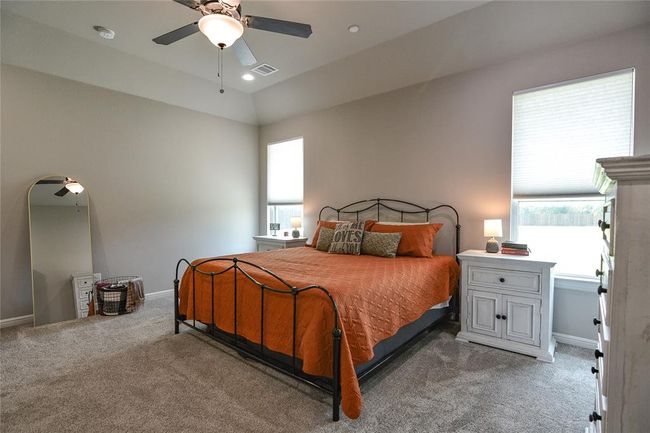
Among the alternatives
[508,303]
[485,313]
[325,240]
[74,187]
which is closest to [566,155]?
[508,303]

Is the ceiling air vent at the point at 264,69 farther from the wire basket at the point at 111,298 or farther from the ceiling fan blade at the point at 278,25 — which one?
the wire basket at the point at 111,298

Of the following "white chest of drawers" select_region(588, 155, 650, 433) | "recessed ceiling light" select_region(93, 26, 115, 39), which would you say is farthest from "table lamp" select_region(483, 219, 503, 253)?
A: "recessed ceiling light" select_region(93, 26, 115, 39)

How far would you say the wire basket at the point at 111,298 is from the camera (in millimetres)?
3805

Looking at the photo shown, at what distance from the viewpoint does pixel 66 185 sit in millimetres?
3822

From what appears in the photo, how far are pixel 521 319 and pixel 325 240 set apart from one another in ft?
7.43

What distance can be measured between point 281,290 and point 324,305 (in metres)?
0.40

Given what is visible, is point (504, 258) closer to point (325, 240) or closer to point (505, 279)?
point (505, 279)

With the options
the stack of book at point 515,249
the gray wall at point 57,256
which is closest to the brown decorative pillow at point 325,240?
the stack of book at point 515,249

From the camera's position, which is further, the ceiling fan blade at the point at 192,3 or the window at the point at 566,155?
the window at the point at 566,155

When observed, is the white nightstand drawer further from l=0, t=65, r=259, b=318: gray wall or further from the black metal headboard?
l=0, t=65, r=259, b=318: gray wall

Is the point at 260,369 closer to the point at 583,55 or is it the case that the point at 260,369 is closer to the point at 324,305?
the point at 324,305

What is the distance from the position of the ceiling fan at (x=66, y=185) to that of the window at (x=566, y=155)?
5110 mm

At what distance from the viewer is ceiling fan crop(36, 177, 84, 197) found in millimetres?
3699

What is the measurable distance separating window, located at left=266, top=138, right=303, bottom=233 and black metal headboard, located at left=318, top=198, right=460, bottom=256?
79cm
